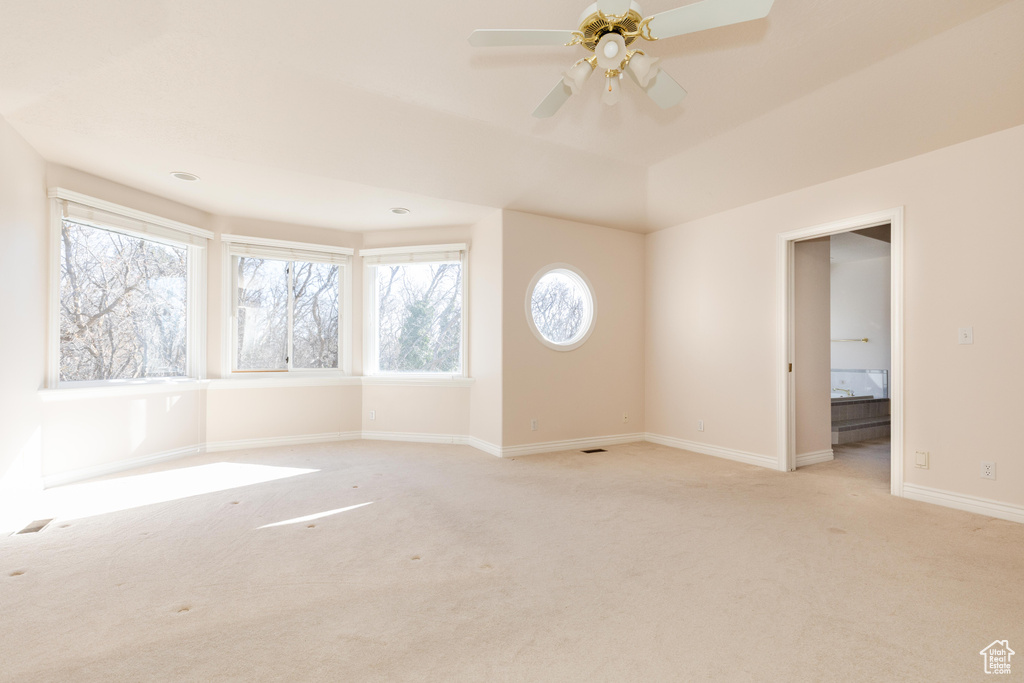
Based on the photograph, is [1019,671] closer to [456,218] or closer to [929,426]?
[929,426]

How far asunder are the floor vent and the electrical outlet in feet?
18.8

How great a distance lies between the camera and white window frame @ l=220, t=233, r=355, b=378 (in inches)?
200

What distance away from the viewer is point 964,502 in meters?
3.17

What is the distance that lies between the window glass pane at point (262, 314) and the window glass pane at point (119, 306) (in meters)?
0.54

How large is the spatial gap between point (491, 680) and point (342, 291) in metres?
4.88

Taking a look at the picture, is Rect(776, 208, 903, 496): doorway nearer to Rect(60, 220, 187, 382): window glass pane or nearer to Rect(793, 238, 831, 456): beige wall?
Rect(793, 238, 831, 456): beige wall

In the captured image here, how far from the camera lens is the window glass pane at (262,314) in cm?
521

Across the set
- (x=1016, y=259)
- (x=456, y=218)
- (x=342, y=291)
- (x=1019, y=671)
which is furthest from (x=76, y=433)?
(x=1016, y=259)

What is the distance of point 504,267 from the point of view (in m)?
4.80

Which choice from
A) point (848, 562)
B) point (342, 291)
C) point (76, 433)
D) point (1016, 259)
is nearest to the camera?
point (848, 562)

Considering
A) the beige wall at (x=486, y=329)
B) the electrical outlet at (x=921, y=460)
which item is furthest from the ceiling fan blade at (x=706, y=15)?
the electrical outlet at (x=921, y=460)

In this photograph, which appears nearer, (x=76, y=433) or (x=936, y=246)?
(x=936, y=246)

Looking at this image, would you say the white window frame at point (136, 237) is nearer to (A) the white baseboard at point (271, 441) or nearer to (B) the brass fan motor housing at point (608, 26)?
(A) the white baseboard at point (271, 441)

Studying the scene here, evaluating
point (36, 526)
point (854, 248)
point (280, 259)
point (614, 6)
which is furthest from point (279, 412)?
point (854, 248)
